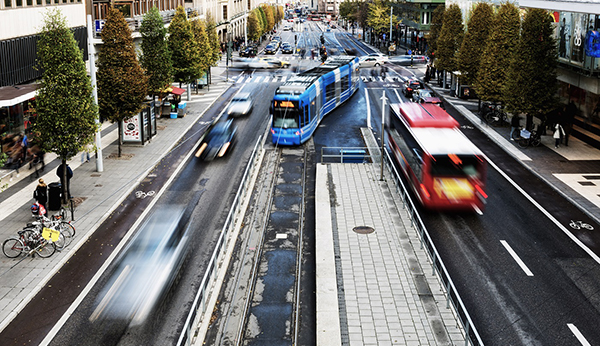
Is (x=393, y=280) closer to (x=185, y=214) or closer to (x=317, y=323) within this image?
(x=317, y=323)

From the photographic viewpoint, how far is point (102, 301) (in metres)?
18.6

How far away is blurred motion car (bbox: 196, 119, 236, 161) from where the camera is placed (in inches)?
1455

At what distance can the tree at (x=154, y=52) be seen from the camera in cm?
4340

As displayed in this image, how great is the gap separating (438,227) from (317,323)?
33.4ft

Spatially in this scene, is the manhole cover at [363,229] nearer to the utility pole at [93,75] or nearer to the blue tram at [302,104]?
the blue tram at [302,104]

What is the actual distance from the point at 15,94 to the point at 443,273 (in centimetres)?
2274

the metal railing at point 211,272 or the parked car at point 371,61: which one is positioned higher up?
the parked car at point 371,61

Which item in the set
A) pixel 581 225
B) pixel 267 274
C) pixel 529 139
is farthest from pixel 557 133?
pixel 267 274

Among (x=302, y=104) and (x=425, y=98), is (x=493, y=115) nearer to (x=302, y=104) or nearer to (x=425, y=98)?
(x=425, y=98)

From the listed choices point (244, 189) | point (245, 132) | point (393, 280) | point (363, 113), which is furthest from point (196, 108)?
point (393, 280)

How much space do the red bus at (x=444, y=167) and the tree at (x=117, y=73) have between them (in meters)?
16.5

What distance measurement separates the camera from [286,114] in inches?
1470

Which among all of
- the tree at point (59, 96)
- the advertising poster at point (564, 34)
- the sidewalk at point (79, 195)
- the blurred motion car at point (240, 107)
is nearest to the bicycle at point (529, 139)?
the advertising poster at point (564, 34)

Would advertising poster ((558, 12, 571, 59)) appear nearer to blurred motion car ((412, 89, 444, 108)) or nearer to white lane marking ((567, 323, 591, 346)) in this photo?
blurred motion car ((412, 89, 444, 108))
